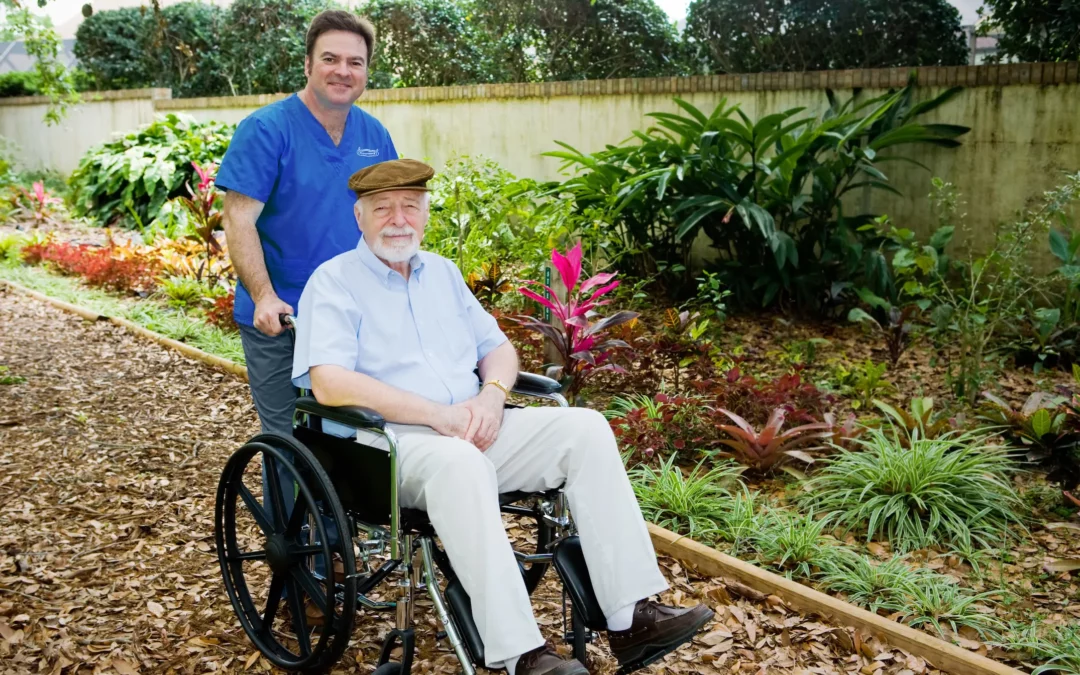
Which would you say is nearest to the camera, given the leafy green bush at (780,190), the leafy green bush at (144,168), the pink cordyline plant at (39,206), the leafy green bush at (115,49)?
the leafy green bush at (780,190)

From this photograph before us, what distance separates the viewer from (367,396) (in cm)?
231

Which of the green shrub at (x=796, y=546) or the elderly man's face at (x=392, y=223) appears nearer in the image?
the elderly man's face at (x=392, y=223)

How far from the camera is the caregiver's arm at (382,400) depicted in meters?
2.30

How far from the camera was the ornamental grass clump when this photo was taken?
9.87 ft

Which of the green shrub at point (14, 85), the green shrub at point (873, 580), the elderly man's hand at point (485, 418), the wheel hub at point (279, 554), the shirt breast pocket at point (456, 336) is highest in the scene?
the green shrub at point (14, 85)

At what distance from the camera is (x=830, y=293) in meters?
5.09

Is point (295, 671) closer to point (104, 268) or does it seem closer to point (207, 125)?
point (104, 268)

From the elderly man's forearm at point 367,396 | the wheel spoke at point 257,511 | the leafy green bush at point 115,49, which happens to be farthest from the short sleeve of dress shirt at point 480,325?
the leafy green bush at point 115,49

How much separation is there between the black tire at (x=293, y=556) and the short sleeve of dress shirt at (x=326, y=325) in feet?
0.68

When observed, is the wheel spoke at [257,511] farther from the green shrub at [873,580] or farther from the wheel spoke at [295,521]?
the green shrub at [873,580]

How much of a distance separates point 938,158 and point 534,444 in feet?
12.6

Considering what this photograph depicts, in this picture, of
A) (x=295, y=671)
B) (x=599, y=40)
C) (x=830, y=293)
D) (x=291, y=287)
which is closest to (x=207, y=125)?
(x=599, y=40)

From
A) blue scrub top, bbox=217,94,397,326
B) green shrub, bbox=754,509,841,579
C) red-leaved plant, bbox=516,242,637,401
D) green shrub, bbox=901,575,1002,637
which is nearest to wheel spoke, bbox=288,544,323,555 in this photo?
blue scrub top, bbox=217,94,397,326

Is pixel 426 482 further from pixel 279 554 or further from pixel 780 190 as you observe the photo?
pixel 780 190
